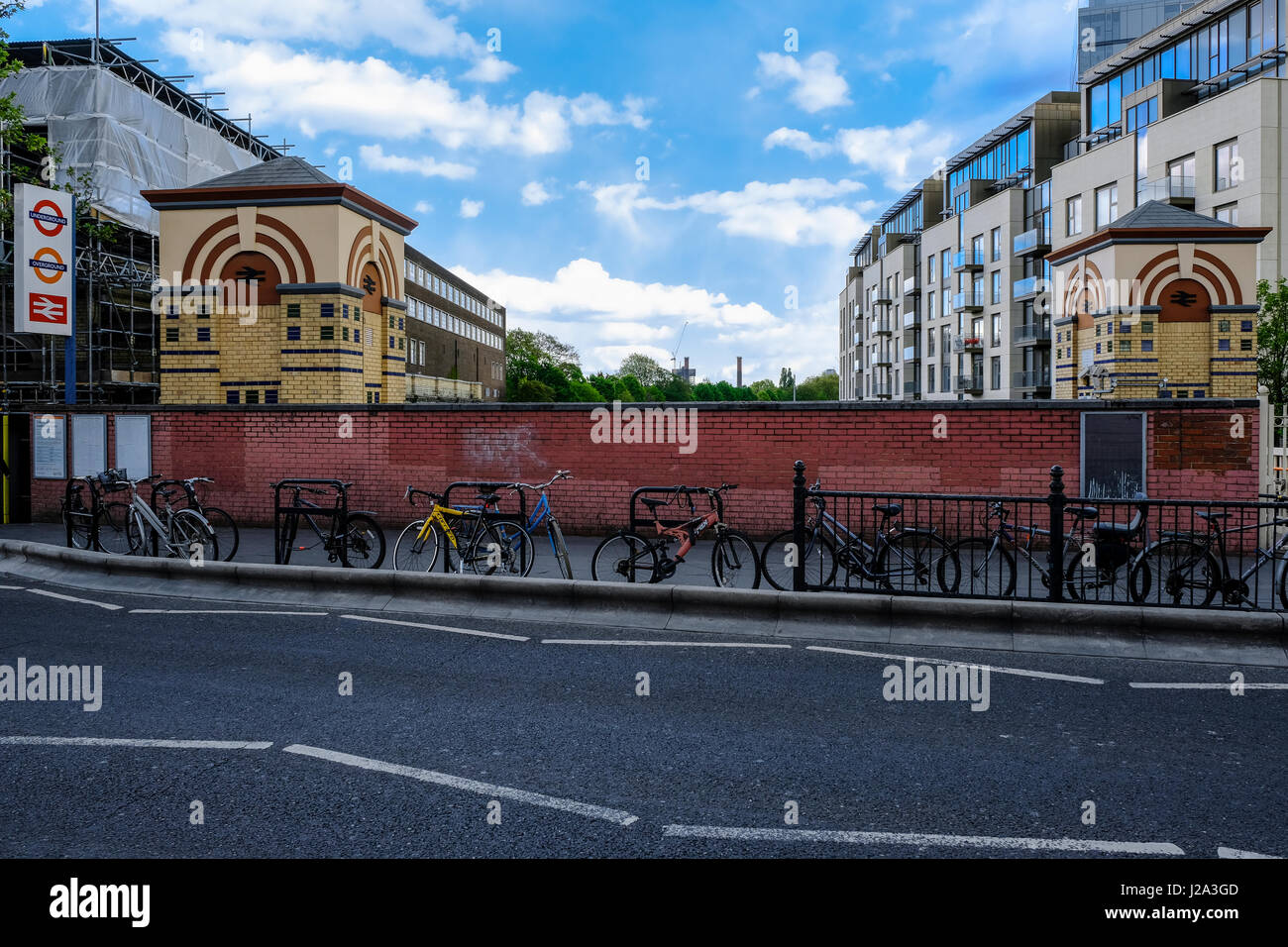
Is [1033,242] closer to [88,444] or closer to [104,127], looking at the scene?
[104,127]

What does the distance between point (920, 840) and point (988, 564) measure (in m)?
5.79

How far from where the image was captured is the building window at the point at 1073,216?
47438 millimetres

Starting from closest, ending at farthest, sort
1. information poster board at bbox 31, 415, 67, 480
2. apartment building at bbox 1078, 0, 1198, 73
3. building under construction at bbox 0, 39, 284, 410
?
information poster board at bbox 31, 415, 67, 480
building under construction at bbox 0, 39, 284, 410
apartment building at bbox 1078, 0, 1198, 73

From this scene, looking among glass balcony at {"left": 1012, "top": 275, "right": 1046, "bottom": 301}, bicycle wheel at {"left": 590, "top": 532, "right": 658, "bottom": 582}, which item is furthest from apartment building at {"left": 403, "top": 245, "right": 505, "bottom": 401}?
bicycle wheel at {"left": 590, "top": 532, "right": 658, "bottom": 582}

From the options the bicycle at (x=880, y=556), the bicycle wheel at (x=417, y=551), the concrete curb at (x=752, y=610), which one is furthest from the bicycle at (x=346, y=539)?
the bicycle at (x=880, y=556)

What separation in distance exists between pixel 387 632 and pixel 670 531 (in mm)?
3344

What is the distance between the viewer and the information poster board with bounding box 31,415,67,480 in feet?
55.6

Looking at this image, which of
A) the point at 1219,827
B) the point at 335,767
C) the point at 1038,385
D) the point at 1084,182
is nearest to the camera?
the point at 1219,827

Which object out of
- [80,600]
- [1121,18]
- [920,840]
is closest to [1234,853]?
[920,840]

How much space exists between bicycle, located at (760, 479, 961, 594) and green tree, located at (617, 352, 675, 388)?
163461 millimetres

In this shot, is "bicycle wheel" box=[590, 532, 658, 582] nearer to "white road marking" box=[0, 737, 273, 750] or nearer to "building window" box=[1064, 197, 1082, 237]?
"white road marking" box=[0, 737, 273, 750]

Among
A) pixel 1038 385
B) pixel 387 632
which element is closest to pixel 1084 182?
pixel 1038 385

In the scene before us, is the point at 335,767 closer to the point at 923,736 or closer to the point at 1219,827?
the point at 923,736
